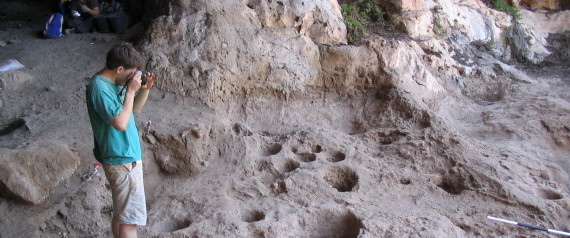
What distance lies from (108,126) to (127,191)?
41 centimetres

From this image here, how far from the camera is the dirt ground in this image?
3.45 m

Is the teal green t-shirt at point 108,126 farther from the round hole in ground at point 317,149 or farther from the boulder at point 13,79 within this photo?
the boulder at point 13,79

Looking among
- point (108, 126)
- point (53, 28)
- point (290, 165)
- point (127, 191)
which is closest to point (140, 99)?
point (108, 126)

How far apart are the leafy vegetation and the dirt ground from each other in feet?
2.62

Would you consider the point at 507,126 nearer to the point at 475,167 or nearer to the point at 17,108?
the point at 475,167

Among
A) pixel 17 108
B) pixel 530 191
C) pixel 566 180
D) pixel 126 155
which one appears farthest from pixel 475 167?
pixel 17 108

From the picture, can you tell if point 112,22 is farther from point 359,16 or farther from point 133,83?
point 133,83

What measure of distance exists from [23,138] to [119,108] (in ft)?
5.43

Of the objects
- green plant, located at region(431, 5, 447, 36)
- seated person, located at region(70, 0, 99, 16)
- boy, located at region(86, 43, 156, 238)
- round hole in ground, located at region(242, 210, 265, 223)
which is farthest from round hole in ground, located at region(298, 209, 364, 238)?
seated person, located at region(70, 0, 99, 16)

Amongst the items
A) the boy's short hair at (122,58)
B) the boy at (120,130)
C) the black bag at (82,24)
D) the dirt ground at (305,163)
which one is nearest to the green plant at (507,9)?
the dirt ground at (305,163)

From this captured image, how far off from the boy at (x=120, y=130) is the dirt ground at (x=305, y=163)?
17.5 inches

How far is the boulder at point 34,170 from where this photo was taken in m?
3.38

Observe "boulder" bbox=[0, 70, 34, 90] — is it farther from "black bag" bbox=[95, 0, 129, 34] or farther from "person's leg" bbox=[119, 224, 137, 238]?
"person's leg" bbox=[119, 224, 137, 238]

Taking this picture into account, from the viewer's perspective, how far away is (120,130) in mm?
2672
